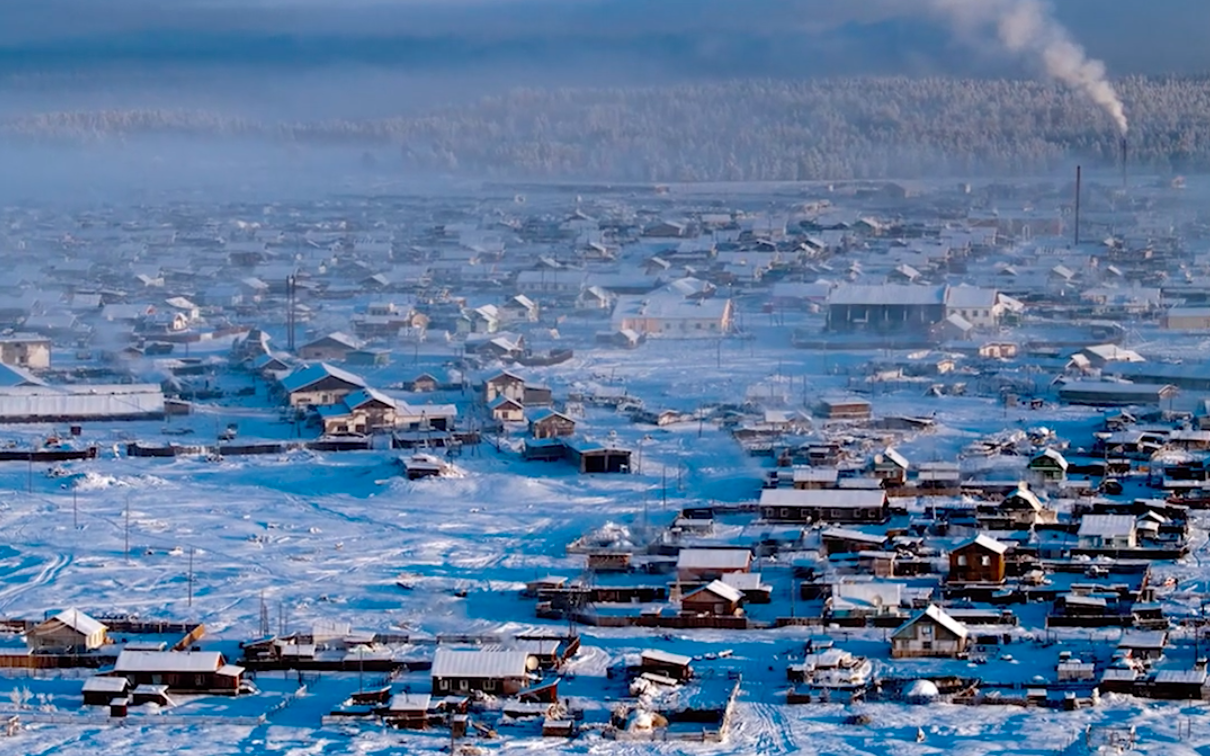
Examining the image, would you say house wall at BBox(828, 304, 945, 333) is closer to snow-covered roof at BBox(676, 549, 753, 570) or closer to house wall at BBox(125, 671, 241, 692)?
snow-covered roof at BBox(676, 549, 753, 570)

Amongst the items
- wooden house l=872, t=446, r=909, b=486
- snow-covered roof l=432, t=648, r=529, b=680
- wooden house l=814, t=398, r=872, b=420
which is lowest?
snow-covered roof l=432, t=648, r=529, b=680

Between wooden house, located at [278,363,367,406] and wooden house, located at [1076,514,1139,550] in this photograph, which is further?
wooden house, located at [278,363,367,406]

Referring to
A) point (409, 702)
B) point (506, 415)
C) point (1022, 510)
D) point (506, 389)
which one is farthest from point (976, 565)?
point (506, 389)

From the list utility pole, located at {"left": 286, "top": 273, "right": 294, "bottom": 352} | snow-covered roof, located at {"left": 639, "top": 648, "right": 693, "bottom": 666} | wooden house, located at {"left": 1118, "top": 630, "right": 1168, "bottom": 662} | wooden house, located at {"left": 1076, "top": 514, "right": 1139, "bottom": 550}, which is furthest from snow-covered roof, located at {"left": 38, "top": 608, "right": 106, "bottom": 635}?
utility pole, located at {"left": 286, "top": 273, "right": 294, "bottom": 352}

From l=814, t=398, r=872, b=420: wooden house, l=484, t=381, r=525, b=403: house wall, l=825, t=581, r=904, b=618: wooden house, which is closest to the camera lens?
l=825, t=581, r=904, b=618: wooden house

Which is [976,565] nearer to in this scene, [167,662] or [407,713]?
[407,713]

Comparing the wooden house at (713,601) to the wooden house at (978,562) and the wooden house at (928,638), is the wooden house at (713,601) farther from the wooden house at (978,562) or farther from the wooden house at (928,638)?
the wooden house at (978,562)

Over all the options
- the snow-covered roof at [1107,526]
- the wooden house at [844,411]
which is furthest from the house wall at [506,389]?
the snow-covered roof at [1107,526]

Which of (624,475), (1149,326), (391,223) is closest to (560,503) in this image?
(624,475)
